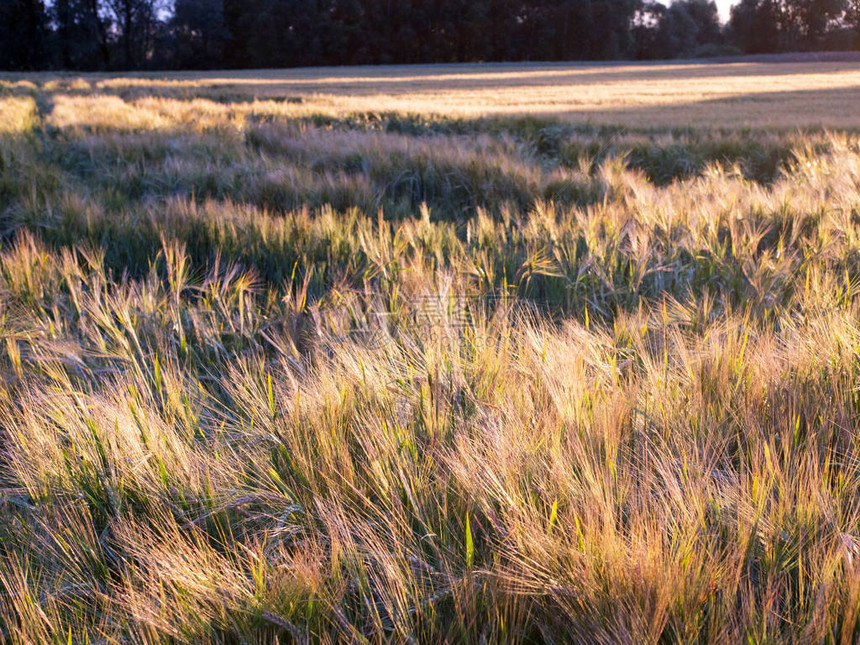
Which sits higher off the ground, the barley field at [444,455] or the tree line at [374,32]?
the tree line at [374,32]

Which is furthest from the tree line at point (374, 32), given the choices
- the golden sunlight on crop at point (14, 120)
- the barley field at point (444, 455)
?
the barley field at point (444, 455)

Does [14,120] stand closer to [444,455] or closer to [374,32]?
[444,455]

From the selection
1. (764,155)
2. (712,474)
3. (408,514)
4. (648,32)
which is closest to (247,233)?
(408,514)

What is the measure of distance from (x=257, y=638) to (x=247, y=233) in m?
2.45

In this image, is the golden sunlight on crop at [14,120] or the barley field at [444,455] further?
the golden sunlight on crop at [14,120]

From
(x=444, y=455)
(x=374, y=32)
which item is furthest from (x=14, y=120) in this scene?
(x=374, y=32)

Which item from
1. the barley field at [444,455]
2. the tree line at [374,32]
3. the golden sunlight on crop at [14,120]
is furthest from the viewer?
the tree line at [374,32]

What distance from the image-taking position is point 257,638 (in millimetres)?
806

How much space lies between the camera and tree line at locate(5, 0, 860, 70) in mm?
47719

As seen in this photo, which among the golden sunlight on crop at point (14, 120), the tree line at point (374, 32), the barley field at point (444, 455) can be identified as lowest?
the barley field at point (444, 455)

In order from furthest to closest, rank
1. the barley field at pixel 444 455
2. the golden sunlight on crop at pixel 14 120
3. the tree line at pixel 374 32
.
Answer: the tree line at pixel 374 32, the golden sunlight on crop at pixel 14 120, the barley field at pixel 444 455

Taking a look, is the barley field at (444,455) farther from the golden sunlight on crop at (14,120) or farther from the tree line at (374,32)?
the tree line at (374,32)

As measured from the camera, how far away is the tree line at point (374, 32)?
47719 mm

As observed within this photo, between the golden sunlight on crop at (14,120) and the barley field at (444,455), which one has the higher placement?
the golden sunlight on crop at (14,120)
